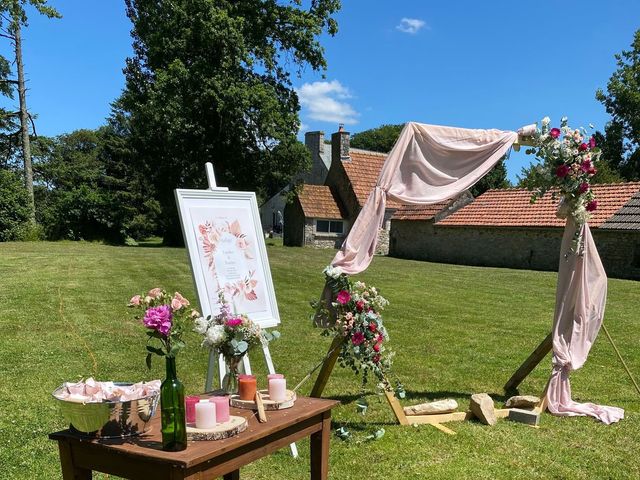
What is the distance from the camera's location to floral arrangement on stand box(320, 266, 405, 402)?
4645 mm

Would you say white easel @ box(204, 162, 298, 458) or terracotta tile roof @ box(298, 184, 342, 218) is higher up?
terracotta tile roof @ box(298, 184, 342, 218)

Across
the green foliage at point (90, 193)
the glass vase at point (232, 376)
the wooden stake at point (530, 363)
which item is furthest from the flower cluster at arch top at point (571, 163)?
the green foliage at point (90, 193)

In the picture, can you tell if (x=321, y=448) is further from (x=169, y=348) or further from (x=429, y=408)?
(x=429, y=408)

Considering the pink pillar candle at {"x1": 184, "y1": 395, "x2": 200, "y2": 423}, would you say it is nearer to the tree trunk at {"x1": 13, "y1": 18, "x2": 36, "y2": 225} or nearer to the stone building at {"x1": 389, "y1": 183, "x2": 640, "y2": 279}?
the stone building at {"x1": 389, "y1": 183, "x2": 640, "y2": 279}

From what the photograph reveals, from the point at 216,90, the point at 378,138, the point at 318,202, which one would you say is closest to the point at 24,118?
the point at 216,90

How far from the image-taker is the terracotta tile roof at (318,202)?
29891mm

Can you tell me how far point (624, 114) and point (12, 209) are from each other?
39.1 meters

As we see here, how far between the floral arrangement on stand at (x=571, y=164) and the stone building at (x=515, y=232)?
51.5 ft

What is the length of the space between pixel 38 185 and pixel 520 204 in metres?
34.8

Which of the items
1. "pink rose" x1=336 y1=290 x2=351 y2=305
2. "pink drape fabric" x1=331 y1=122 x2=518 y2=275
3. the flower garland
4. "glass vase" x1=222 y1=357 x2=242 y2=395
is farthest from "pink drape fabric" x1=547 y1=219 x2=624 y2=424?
"glass vase" x1=222 y1=357 x2=242 y2=395

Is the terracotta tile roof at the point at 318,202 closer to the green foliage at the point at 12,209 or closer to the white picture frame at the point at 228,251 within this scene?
the green foliage at the point at 12,209

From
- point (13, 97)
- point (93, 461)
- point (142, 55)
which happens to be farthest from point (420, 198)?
point (13, 97)

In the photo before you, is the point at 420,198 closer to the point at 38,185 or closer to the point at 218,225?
the point at 218,225

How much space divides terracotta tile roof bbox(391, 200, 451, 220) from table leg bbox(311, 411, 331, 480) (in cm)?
2311
